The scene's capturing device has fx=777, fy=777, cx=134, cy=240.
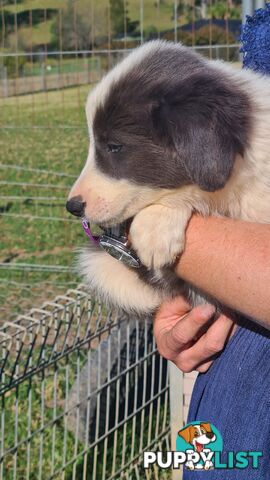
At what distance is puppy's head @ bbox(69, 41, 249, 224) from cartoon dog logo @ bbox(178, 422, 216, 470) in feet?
2.16

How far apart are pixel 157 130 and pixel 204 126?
0.19 metres

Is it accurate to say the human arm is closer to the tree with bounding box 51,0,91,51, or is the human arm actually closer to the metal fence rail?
the metal fence rail

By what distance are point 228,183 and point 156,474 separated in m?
2.27

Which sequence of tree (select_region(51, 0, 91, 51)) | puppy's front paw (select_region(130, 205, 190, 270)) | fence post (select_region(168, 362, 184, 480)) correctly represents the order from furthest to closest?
tree (select_region(51, 0, 91, 51)) < fence post (select_region(168, 362, 184, 480)) < puppy's front paw (select_region(130, 205, 190, 270))

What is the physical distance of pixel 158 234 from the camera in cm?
210

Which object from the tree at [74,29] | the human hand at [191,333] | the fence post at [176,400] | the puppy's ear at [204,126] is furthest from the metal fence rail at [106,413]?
the tree at [74,29]

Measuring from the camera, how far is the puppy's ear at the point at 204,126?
6.89 ft

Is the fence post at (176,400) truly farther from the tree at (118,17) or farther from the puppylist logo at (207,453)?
the tree at (118,17)

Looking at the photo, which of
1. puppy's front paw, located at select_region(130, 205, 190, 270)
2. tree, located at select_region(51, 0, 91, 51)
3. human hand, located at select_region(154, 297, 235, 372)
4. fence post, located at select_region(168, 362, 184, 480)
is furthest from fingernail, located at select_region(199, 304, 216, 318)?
tree, located at select_region(51, 0, 91, 51)

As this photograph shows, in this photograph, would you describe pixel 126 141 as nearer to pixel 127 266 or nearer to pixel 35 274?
pixel 127 266

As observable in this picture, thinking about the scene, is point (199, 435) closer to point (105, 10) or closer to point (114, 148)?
point (114, 148)

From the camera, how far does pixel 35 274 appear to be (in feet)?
22.7

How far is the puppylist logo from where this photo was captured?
210 cm

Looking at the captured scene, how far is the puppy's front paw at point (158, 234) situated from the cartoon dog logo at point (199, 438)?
496 mm
